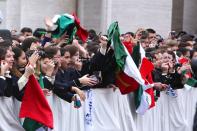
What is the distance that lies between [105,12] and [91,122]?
44.6ft

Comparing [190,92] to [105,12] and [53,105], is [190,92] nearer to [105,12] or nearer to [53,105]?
[53,105]

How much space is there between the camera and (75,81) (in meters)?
9.11

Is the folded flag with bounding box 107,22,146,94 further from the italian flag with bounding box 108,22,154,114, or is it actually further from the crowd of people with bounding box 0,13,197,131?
the crowd of people with bounding box 0,13,197,131

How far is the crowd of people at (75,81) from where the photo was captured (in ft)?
26.4

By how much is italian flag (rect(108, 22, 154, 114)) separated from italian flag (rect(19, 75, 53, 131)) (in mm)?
2101

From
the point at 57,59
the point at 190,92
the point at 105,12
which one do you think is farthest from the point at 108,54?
the point at 105,12

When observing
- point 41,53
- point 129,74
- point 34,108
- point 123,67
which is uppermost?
point 41,53

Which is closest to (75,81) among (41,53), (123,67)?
(41,53)

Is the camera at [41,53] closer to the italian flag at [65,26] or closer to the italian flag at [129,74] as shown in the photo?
the italian flag at [129,74]

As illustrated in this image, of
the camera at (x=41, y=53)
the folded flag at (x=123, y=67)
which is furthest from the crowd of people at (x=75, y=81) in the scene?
the folded flag at (x=123, y=67)

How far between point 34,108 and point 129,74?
242 cm

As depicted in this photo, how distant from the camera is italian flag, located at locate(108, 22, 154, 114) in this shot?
32.7ft

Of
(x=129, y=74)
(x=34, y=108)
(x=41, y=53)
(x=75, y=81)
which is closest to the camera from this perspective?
(x=34, y=108)

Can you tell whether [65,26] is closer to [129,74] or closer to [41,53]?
[129,74]
